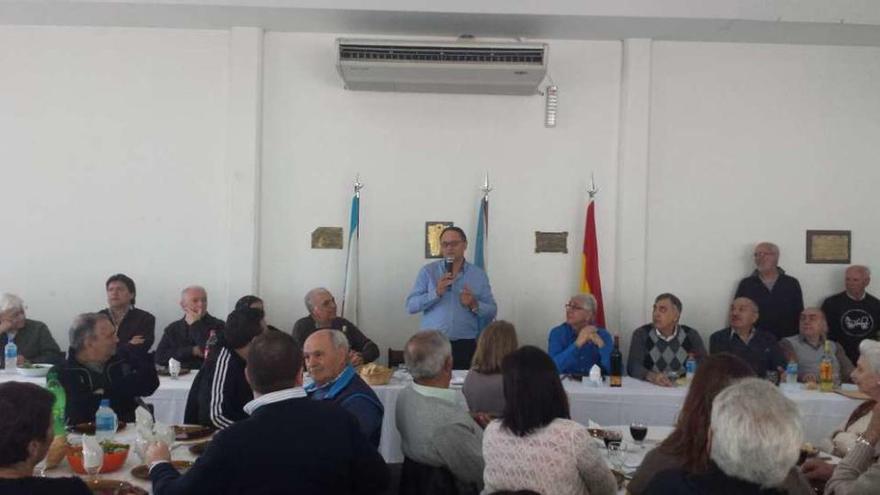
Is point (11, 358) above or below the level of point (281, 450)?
below

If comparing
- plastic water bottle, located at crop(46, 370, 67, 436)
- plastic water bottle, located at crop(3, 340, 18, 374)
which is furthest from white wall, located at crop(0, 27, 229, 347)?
plastic water bottle, located at crop(46, 370, 67, 436)

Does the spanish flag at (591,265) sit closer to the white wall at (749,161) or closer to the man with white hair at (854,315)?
the white wall at (749,161)

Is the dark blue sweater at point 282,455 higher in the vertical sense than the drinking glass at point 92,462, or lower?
higher

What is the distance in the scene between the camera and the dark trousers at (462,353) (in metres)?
5.78

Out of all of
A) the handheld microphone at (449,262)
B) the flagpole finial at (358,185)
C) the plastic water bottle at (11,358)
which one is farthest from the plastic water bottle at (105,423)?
the flagpole finial at (358,185)

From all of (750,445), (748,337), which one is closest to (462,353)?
(748,337)

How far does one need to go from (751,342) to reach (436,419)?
342 centimetres

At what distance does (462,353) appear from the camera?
5.80 m

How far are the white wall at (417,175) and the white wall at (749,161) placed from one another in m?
0.49

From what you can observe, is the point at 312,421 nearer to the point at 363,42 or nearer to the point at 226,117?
the point at 363,42

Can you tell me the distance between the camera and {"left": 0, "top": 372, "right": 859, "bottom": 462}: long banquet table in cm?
457

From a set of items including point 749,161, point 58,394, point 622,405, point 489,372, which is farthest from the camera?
point 749,161

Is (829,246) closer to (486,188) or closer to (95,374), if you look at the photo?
(486,188)

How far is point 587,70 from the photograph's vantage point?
21.3 feet
